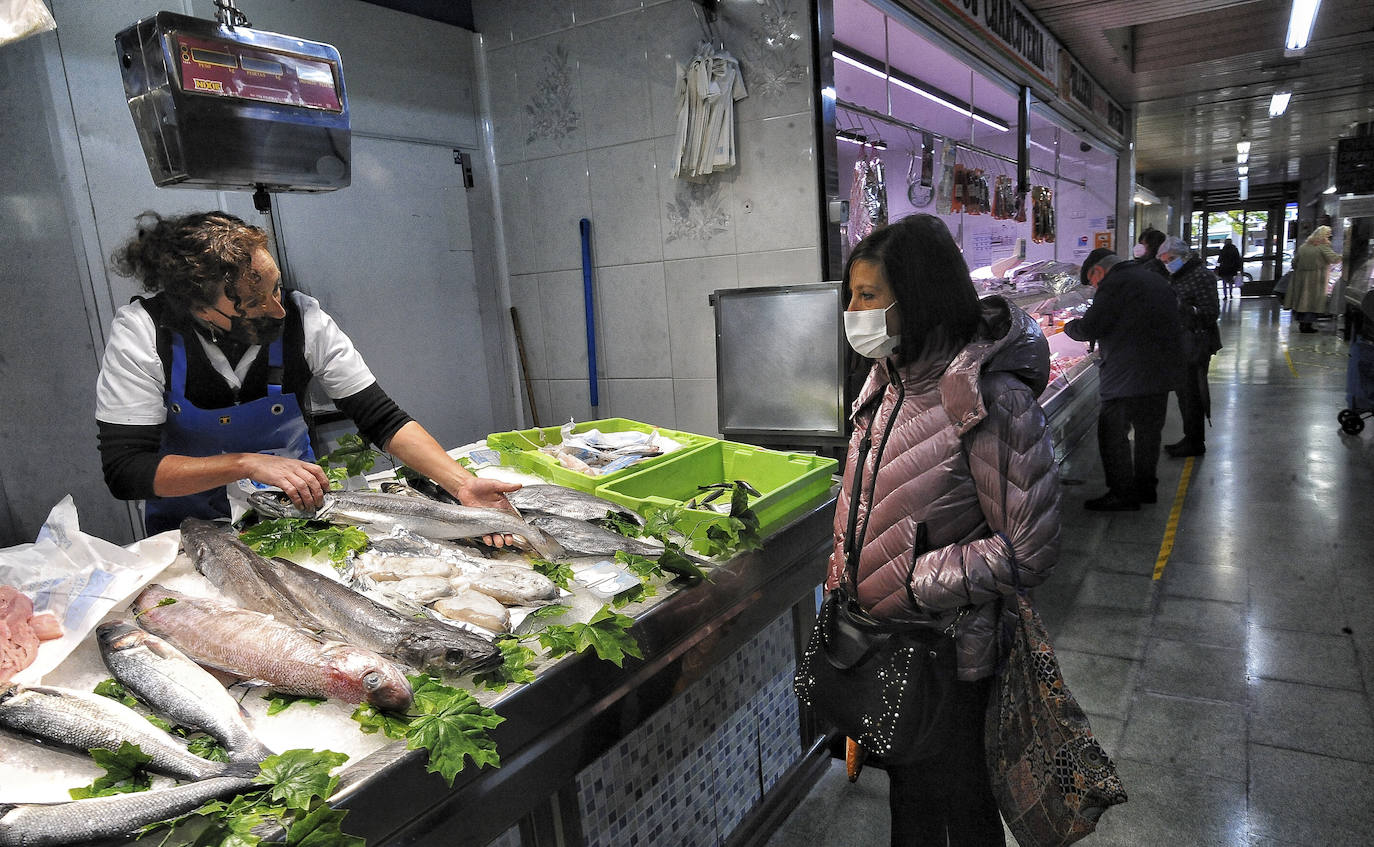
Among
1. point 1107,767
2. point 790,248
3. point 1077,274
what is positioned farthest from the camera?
point 1077,274

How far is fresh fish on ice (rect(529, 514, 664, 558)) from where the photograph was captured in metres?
1.96

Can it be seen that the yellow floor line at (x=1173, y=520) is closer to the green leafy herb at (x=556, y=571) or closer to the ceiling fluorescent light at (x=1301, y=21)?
the ceiling fluorescent light at (x=1301, y=21)

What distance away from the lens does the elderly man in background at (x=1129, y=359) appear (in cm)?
539

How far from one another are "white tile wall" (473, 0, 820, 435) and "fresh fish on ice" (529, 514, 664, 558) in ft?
8.37

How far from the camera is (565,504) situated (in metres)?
2.16

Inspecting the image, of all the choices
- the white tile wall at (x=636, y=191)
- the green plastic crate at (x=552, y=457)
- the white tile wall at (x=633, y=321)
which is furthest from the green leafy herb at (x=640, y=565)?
the white tile wall at (x=633, y=321)

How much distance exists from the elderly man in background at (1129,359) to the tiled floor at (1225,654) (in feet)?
1.00

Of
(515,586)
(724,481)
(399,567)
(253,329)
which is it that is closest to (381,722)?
(515,586)

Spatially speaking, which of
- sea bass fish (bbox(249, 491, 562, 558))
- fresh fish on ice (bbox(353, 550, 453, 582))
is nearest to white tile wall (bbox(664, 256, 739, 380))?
sea bass fish (bbox(249, 491, 562, 558))

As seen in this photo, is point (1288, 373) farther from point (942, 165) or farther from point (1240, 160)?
point (1240, 160)

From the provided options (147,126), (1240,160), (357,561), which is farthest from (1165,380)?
(1240,160)

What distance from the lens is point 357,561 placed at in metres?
1.88

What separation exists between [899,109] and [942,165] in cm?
267

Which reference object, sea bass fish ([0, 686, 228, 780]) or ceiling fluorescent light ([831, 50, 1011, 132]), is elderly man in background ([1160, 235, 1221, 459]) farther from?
sea bass fish ([0, 686, 228, 780])
